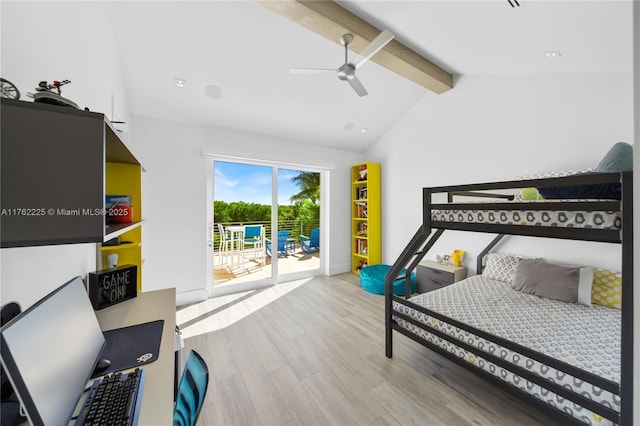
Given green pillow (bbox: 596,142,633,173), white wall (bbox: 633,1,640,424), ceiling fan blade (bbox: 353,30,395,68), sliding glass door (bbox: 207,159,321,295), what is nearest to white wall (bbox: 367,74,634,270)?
green pillow (bbox: 596,142,633,173)

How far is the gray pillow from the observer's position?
2.22 m

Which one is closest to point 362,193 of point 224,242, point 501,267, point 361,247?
point 361,247

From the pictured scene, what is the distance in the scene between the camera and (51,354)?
0.70m

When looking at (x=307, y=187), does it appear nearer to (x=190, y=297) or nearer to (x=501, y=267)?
(x=190, y=297)

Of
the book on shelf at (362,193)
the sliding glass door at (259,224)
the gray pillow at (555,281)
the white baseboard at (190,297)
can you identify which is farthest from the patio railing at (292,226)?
the gray pillow at (555,281)

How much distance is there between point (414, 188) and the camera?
13.3 feet

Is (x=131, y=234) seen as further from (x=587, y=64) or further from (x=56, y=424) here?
(x=587, y=64)

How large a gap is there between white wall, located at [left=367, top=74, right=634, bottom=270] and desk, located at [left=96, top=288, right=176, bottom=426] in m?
3.51

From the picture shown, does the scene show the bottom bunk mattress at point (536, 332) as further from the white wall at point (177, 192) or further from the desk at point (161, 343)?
the white wall at point (177, 192)

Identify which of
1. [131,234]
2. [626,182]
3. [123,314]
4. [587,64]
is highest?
[587,64]

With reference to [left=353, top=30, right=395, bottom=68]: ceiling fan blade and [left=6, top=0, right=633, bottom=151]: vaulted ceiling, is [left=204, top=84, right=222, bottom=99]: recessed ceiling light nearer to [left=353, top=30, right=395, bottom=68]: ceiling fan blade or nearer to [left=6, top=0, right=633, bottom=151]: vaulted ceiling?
[left=6, top=0, right=633, bottom=151]: vaulted ceiling

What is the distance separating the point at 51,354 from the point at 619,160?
263 cm

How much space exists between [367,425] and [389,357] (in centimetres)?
72

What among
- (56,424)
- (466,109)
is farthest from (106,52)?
(466,109)
